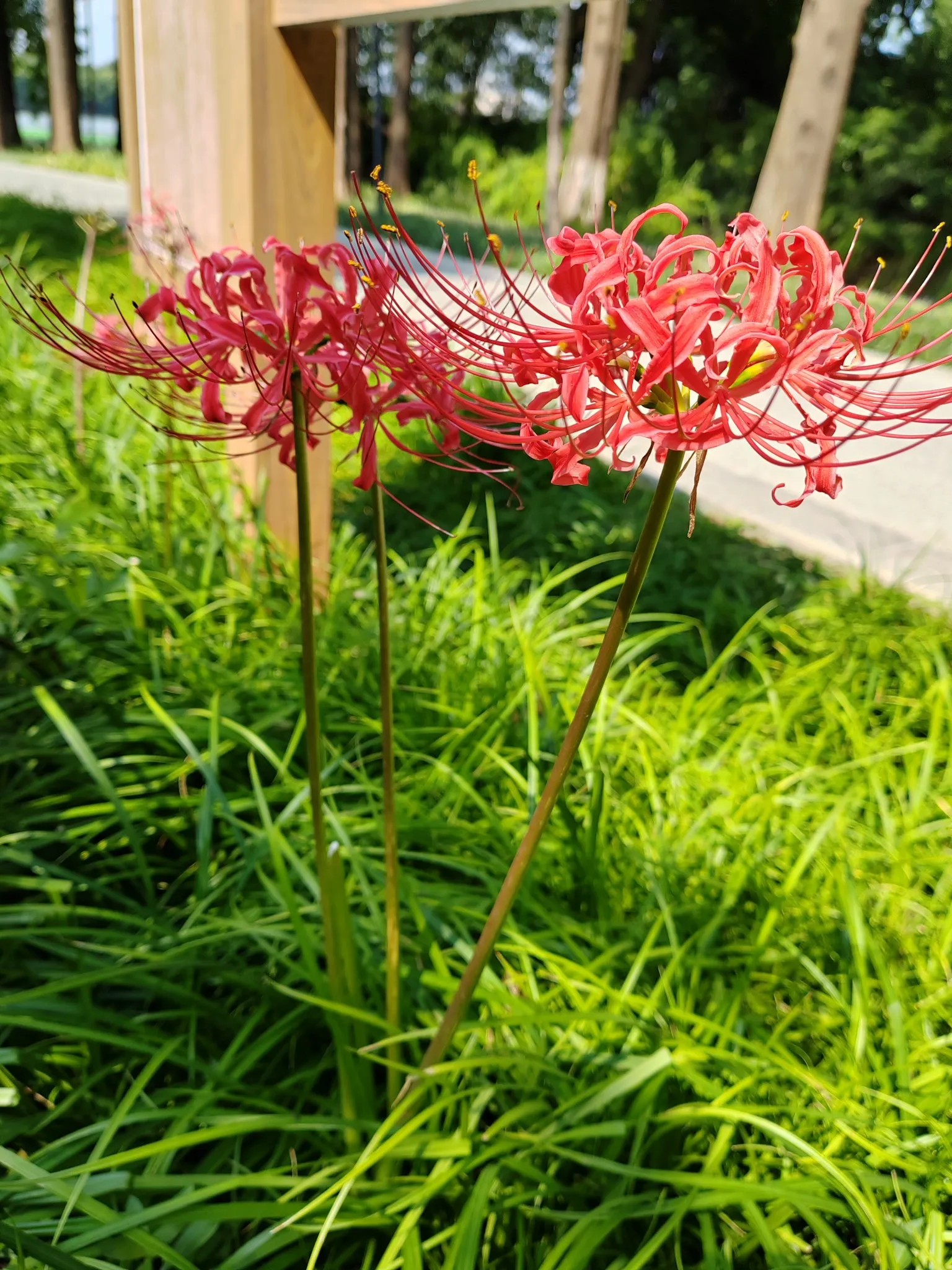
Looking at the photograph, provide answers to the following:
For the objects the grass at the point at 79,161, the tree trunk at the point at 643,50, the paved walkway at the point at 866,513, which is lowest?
the paved walkway at the point at 866,513

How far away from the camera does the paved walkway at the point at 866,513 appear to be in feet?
13.8

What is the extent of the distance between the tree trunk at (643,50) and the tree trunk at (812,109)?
1255 cm

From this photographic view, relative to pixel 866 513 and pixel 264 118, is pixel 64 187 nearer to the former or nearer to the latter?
pixel 866 513

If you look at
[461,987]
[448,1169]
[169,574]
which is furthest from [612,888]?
[169,574]

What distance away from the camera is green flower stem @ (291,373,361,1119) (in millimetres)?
960

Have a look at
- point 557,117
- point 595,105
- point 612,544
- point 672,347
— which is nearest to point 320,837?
point 672,347

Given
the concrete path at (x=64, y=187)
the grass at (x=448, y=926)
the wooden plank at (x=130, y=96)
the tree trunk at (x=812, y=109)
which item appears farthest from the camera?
the concrete path at (x=64, y=187)

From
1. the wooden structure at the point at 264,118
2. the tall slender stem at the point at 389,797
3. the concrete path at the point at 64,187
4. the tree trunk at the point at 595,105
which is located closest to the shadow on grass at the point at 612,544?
the wooden structure at the point at 264,118

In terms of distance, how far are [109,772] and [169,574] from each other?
2.07ft

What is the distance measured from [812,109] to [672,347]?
996cm

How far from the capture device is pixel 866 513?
206 inches

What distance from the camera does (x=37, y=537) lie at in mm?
2463

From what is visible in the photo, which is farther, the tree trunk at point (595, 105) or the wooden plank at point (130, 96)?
the tree trunk at point (595, 105)

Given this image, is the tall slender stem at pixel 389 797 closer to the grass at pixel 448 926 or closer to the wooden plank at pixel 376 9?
the grass at pixel 448 926
